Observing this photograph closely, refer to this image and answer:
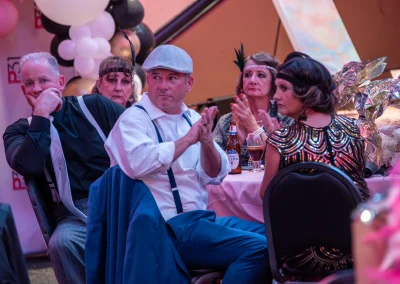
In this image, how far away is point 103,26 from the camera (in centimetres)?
569

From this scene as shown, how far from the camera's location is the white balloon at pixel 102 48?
5.59 metres

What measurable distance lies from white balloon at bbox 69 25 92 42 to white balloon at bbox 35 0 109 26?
0.09 meters

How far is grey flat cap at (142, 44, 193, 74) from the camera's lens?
2.92m

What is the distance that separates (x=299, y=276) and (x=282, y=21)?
6.12m

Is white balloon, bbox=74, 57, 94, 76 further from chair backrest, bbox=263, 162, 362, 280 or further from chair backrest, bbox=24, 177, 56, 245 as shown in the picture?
chair backrest, bbox=263, 162, 362, 280

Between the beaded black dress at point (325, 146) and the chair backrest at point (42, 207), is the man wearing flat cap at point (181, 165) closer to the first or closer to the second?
the beaded black dress at point (325, 146)

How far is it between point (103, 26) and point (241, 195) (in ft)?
9.13

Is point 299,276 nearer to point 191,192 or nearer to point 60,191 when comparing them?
point 191,192

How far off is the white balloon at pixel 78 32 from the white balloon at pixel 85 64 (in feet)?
0.58

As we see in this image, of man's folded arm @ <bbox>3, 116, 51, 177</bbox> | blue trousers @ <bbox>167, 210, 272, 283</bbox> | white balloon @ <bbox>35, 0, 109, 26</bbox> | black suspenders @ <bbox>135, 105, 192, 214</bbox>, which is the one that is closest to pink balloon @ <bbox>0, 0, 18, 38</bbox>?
white balloon @ <bbox>35, 0, 109, 26</bbox>

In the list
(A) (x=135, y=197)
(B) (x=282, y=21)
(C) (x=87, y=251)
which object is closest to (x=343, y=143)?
(A) (x=135, y=197)

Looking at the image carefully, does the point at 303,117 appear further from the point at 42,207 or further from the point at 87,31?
the point at 87,31

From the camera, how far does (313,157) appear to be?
9.06 feet

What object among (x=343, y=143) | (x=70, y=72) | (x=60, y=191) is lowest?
(x=343, y=143)
